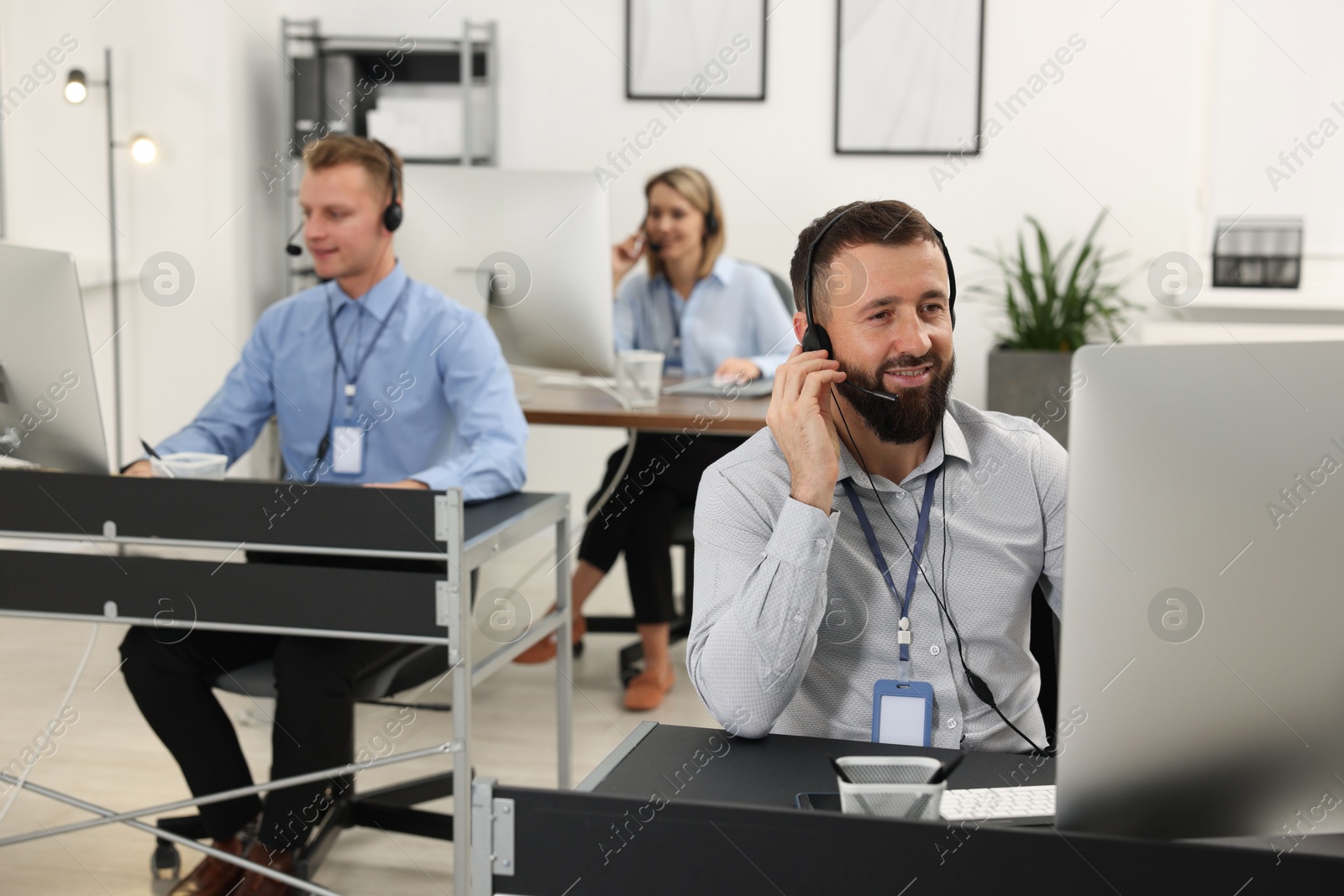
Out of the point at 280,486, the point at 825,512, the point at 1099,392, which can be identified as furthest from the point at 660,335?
the point at 1099,392

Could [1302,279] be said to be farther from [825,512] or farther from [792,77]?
[825,512]

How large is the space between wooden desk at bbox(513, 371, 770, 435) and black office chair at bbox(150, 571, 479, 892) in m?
0.63

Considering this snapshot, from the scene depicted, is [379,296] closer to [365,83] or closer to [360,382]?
[360,382]

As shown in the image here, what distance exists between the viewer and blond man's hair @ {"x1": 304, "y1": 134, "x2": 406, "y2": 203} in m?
2.36

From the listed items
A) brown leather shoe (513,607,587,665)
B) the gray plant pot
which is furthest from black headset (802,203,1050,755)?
the gray plant pot

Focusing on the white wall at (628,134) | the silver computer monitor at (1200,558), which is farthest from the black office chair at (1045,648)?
→ the white wall at (628,134)

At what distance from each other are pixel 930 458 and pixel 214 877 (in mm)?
1400

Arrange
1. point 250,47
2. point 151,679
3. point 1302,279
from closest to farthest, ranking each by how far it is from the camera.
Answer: point 151,679, point 1302,279, point 250,47

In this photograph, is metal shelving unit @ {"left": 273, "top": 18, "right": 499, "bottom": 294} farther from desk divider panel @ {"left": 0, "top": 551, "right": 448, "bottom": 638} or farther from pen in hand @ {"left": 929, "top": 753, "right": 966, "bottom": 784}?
pen in hand @ {"left": 929, "top": 753, "right": 966, "bottom": 784}

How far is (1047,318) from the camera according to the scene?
4.07 metres

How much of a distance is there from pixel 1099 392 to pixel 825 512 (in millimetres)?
494

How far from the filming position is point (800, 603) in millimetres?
1192

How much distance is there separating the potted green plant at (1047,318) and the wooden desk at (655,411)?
137 cm

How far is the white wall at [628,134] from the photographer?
12.9 ft
